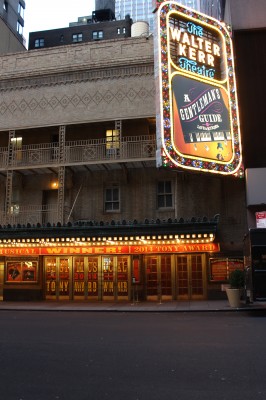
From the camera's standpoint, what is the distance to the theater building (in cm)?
2195

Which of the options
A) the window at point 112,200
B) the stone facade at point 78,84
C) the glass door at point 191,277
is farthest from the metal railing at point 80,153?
the glass door at point 191,277

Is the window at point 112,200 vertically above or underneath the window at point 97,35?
underneath

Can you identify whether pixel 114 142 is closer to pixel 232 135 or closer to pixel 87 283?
pixel 232 135

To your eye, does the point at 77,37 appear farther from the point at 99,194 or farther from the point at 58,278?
the point at 58,278

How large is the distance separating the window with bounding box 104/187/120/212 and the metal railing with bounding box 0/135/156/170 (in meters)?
1.96

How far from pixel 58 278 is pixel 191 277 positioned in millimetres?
7676

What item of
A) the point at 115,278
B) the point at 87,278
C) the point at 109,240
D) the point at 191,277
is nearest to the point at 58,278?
the point at 87,278

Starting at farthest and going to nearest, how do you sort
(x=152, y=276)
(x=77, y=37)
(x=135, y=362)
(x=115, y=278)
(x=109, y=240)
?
(x=77, y=37)
(x=115, y=278)
(x=152, y=276)
(x=109, y=240)
(x=135, y=362)

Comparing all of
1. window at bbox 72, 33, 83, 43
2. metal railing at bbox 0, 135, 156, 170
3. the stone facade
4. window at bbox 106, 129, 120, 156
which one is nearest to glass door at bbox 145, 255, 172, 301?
metal railing at bbox 0, 135, 156, 170

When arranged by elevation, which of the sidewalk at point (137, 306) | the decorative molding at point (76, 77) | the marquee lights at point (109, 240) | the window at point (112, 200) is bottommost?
the sidewalk at point (137, 306)

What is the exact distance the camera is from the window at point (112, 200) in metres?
24.0

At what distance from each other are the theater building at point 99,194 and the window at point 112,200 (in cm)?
6

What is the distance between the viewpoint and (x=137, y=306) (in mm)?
19641

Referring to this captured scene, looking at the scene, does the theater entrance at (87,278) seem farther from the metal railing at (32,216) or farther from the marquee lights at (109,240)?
the metal railing at (32,216)
